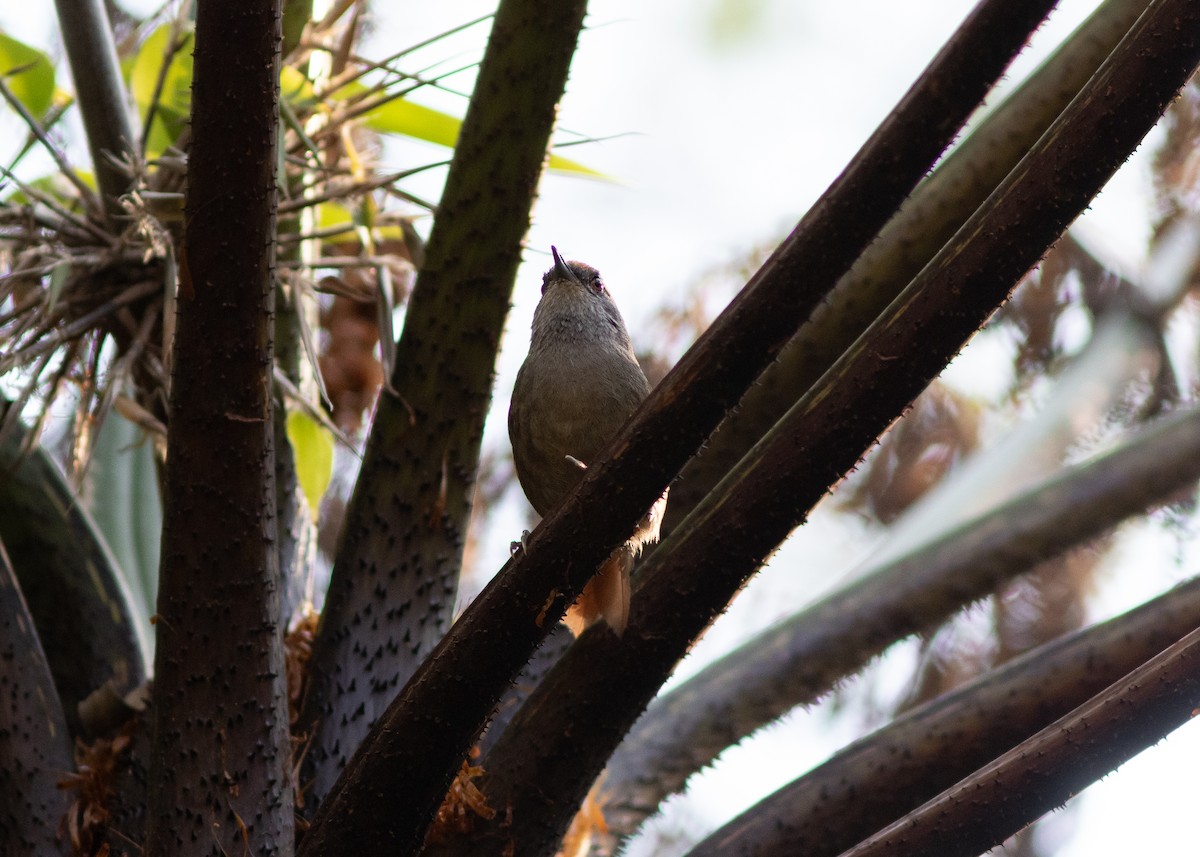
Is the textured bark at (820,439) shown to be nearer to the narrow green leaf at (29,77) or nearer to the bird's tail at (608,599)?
the bird's tail at (608,599)

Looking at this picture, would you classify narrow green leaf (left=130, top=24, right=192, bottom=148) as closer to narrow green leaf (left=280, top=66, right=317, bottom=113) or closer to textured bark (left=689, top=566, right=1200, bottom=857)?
narrow green leaf (left=280, top=66, right=317, bottom=113)

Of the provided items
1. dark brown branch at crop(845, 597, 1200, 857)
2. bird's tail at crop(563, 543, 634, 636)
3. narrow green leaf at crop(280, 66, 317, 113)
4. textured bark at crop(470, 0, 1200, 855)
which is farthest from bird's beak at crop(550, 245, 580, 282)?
dark brown branch at crop(845, 597, 1200, 857)

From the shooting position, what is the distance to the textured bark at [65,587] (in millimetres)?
2730

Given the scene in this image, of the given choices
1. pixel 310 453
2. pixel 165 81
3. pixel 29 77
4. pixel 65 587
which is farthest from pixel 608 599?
pixel 29 77

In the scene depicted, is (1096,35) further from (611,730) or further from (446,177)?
(611,730)

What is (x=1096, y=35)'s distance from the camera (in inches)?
101

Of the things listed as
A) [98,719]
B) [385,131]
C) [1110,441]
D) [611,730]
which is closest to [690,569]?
[611,730]

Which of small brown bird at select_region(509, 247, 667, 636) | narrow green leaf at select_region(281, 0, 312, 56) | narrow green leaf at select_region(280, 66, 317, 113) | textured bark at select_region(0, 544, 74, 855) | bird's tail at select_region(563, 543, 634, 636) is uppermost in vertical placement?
narrow green leaf at select_region(281, 0, 312, 56)

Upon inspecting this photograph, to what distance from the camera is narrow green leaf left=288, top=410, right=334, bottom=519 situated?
120 inches

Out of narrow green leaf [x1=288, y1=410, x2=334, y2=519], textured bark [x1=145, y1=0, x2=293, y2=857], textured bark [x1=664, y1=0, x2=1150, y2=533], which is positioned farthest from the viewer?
narrow green leaf [x1=288, y1=410, x2=334, y2=519]

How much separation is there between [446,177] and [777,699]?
1.47 metres

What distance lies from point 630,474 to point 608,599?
0.65 m

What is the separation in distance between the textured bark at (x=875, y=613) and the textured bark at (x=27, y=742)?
1.23 m

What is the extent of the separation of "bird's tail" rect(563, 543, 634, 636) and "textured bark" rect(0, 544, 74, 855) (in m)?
1.07
